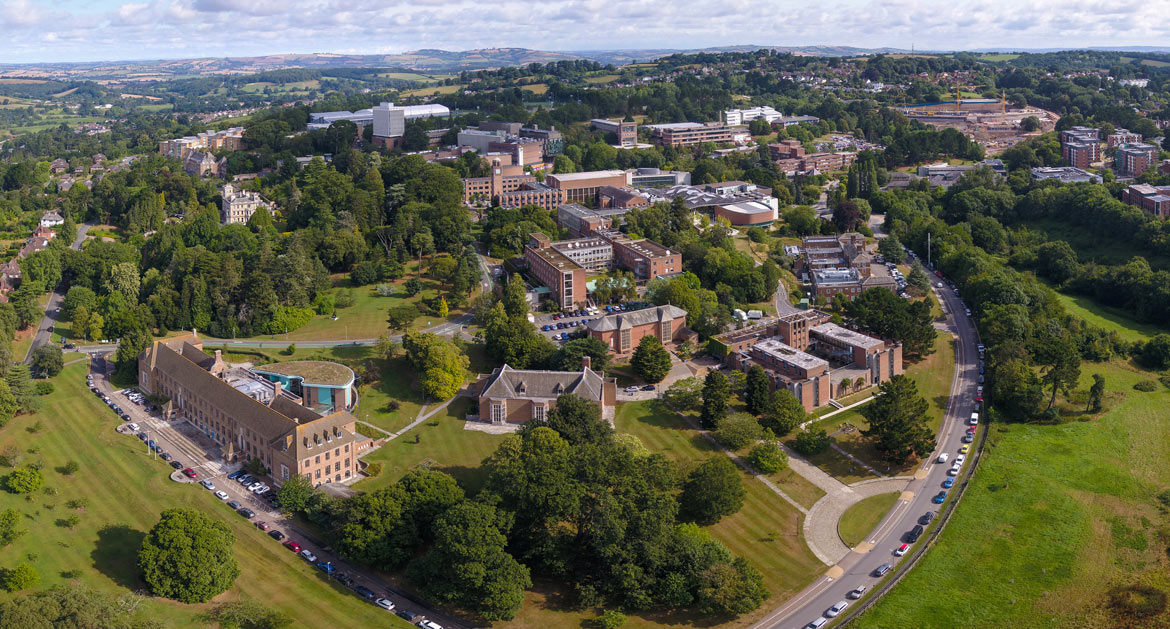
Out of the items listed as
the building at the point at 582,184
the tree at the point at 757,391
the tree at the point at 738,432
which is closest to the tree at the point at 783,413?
the tree at the point at 757,391

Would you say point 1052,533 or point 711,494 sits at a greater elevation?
point 711,494

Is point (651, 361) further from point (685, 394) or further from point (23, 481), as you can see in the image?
point (23, 481)

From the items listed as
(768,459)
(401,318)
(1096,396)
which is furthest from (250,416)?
(1096,396)

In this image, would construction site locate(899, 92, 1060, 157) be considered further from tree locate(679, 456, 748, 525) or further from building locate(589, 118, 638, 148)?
tree locate(679, 456, 748, 525)

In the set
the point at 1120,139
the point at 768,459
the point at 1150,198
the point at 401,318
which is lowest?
the point at 768,459

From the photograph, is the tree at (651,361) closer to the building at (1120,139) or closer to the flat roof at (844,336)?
the flat roof at (844,336)

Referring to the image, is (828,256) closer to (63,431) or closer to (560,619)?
(560,619)

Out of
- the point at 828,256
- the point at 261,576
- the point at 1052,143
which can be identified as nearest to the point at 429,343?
the point at 261,576
